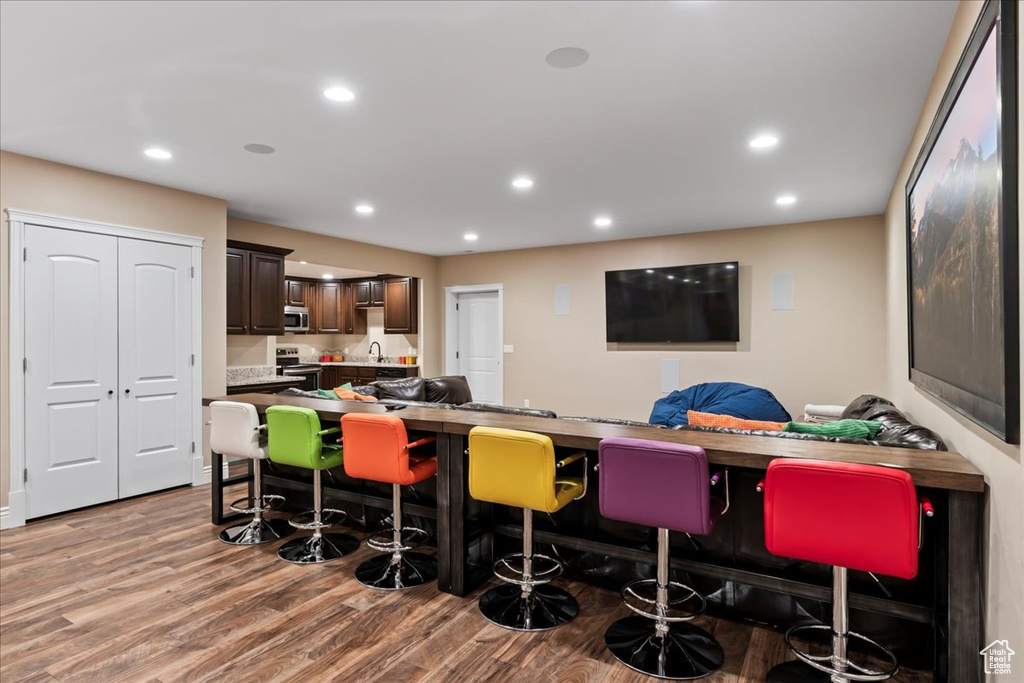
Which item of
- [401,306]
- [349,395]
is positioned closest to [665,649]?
[349,395]

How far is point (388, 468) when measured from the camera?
2.84 m

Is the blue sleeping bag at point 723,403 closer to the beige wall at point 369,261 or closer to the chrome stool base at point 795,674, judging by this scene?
the chrome stool base at point 795,674

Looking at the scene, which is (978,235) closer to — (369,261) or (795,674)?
(795,674)

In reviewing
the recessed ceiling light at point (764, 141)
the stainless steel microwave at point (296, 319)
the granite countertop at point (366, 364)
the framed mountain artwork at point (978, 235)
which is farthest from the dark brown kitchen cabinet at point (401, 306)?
Answer: the framed mountain artwork at point (978, 235)

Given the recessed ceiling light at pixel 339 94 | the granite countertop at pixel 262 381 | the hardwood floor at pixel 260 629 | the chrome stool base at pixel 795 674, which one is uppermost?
the recessed ceiling light at pixel 339 94

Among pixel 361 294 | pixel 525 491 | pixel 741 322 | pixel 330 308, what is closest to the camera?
pixel 525 491

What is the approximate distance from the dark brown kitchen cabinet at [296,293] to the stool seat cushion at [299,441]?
6832mm

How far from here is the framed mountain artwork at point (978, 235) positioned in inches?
55.7

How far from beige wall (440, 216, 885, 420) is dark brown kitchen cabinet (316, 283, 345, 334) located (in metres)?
2.79

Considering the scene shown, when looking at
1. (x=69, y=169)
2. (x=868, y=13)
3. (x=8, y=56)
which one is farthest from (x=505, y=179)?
(x=69, y=169)

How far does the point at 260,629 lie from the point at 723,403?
4582 millimetres

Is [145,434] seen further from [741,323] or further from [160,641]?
[741,323]

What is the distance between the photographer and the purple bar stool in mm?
2053

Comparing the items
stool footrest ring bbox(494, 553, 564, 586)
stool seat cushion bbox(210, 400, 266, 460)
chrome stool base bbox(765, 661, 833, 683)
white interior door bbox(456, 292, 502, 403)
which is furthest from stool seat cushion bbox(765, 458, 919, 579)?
white interior door bbox(456, 292, 502, 403)
